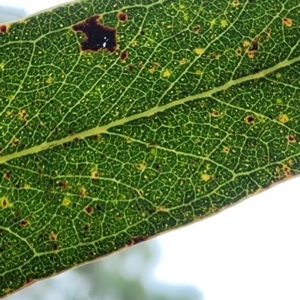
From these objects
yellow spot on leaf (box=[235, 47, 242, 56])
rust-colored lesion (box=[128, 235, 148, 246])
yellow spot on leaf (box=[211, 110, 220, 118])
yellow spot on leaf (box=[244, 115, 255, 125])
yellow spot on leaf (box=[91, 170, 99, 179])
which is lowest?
rust-colored lesion (box=[128, 235, 148, 246])

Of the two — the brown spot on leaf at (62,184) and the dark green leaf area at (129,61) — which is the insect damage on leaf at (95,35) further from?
the brown spot on leaf at (62,184)

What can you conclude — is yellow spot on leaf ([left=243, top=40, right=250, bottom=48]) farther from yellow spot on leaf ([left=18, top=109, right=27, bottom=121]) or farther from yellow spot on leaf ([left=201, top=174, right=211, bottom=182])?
yellow spot on leaf ([left=18, top=109, right=27, bottom=121])

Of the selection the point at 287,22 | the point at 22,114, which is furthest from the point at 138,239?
the point at 287,22

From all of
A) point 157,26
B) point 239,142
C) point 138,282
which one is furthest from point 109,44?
point 138,282

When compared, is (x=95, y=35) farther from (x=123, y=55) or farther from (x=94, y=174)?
(x=94, y=174)

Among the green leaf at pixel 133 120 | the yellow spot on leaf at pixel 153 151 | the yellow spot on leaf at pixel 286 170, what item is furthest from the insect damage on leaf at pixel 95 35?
the yellow spot on leaf at pixel 286 170

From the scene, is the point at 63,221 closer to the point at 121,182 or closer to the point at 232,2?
the point at 121,182

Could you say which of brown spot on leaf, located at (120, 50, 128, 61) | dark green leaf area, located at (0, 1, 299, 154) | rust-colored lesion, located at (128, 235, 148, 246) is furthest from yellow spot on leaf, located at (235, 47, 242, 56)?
rust-colored lesion, located at (128, 235, 148, 246)
